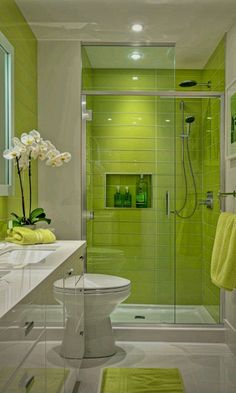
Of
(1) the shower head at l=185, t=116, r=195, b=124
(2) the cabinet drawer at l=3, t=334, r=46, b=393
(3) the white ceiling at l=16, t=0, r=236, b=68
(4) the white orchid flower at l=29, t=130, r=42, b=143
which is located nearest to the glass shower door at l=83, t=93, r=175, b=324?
(1) the shower head at l=185, t=116, r=195, b=124

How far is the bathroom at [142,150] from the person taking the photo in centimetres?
325

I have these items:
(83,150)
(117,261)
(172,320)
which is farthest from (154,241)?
(83,150)

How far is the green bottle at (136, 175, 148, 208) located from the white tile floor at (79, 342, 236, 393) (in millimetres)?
1025

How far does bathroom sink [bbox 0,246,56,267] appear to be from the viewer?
1997 millimetres

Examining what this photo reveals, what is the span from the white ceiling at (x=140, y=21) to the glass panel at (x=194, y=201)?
1.50 ft

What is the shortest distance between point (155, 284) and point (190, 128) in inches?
51.1

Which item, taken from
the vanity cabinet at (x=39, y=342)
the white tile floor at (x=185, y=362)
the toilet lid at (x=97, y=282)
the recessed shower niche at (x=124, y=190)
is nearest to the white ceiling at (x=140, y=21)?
the recessed shower niche at (x=124, y=190)

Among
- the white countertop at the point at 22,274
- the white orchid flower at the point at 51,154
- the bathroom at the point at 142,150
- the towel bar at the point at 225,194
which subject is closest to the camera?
the white countertop at the point at 22,274

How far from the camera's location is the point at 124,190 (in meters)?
3.44

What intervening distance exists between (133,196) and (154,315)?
36.0 inches

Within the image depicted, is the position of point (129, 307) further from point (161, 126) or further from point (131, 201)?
point (161, 126)

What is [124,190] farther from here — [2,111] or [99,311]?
[2,111]

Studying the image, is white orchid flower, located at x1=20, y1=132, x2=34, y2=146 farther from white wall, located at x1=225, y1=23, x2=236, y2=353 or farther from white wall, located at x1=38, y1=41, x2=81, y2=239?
white wall, located at x1=225, y1=23, x2=236, y2=353

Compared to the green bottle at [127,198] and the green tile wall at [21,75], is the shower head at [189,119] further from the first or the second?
the green tile wall at [21,75]
